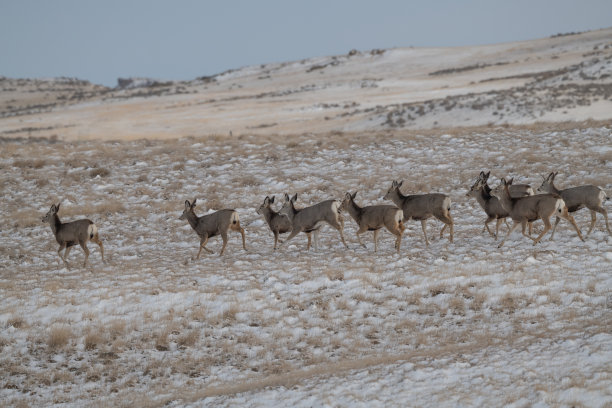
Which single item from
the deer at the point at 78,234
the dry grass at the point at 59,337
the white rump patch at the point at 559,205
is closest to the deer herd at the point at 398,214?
the deer at the point at 78,234

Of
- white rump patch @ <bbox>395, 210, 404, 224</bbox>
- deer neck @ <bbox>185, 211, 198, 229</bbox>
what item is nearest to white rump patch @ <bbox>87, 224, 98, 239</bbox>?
deer neck @ <bbox>185, 211, 198, 229</bbox>

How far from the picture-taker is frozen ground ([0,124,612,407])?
26.8ft

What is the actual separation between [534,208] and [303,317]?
6.43m

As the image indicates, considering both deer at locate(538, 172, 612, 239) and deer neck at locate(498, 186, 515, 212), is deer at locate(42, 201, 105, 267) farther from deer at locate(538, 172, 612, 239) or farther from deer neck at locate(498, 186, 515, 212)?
deer at locate(538, 172, 612, 239)

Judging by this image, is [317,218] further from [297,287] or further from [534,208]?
[534,208]

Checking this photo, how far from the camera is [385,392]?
7957mm

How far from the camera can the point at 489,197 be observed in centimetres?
1469

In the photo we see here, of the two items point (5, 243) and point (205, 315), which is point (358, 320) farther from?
point (5, 243)

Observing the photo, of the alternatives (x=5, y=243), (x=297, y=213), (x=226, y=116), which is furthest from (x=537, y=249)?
(x=226, y=116)

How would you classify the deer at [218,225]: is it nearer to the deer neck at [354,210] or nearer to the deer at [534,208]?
the deer neck at [354,210]

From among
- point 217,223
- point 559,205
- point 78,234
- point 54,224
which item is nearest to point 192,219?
point 217,223

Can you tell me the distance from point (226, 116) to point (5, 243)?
33.5 meters

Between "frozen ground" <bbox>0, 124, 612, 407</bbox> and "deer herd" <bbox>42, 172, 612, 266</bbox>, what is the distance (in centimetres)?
60

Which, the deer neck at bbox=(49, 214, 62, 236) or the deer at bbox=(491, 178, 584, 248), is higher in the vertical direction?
the deer neck at bbox=(49, 214, 62, 236)
